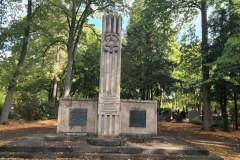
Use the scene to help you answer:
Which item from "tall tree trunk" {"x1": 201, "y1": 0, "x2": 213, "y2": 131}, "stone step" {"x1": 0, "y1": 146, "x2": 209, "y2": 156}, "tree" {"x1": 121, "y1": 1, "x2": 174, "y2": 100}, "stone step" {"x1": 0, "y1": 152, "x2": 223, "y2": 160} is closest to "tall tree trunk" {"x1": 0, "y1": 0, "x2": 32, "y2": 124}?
"tree" {"x1": 121, "y1": 1, "x2": 174, "y2": 100}

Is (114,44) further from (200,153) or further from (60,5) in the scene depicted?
(60,5)

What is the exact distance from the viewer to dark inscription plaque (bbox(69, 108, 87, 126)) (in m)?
13.3

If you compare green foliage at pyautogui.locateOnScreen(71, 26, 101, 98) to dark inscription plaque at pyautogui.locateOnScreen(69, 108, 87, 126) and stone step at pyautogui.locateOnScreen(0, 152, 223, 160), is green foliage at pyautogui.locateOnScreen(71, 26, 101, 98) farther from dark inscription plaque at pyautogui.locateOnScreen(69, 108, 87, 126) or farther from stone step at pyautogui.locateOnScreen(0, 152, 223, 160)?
stone step at pyautogui.locateOnScreen(0, 152, 223, 160)

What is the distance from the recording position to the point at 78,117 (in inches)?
527

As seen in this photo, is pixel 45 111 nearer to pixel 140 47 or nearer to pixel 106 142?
pixel 140 47

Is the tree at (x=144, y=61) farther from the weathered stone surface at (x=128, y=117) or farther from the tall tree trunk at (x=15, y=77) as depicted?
the weathered stone surface at (x=128, y=117)

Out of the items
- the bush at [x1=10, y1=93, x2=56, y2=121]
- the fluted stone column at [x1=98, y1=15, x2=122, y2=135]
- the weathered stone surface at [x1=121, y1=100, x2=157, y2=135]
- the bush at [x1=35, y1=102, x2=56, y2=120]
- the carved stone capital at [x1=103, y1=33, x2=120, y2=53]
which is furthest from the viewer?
the bush at [x1=35, y1=102, x2=56, y2=120]

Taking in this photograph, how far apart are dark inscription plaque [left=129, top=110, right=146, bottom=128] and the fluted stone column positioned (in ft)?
4.36

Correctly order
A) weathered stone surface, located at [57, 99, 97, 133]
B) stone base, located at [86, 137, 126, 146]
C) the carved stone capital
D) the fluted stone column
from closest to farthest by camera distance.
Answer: stone base, located at [86, 137, 126, 146] → the fluted stone column → the carved stone capital → weathered stone surface, located at [57, 99, 97, 133]

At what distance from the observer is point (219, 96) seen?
24312mm

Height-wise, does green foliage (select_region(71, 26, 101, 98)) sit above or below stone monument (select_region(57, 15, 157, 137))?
above

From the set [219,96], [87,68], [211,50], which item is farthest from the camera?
[87,68]

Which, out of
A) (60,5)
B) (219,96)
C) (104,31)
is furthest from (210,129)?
(60,5)

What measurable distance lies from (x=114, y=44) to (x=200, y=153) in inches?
217
